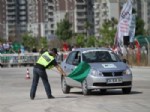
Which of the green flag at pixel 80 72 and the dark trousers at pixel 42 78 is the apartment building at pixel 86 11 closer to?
the green flag at pixel 80 72

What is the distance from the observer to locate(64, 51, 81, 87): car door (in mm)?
21234

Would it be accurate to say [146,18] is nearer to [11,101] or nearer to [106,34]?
[106,34]

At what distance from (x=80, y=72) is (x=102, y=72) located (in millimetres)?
887

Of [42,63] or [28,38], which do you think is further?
[28,38]

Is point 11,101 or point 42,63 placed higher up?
point 42,63

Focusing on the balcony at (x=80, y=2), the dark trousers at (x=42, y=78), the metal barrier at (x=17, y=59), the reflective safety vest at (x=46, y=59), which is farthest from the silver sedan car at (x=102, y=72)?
the balcony at (x=80, y=2)

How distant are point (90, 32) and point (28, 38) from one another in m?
20.9

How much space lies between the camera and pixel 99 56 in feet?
69.8

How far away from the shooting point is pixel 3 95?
21.6 meters

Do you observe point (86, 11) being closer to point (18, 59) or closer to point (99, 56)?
point (18, 59)

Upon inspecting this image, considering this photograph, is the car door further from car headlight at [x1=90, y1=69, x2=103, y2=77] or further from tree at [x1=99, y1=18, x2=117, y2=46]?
tree at [x1=99, y1=18, x2=117, y2=46]

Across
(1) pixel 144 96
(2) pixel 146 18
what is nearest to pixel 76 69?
(1) pixel 144 96

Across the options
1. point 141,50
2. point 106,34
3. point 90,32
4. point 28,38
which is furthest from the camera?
point 90,32

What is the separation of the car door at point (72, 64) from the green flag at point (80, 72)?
0.33 meters
